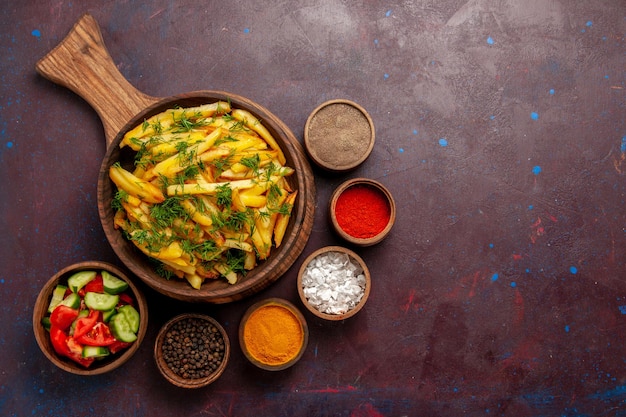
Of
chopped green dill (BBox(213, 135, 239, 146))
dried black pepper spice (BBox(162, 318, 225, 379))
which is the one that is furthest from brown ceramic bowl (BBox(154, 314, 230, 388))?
chopped green dill (BBox(213, 135, 239, 146))

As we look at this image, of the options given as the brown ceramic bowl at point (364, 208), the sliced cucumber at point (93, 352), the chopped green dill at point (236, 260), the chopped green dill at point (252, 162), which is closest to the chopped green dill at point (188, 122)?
the chopped green dill at point (252, 162)

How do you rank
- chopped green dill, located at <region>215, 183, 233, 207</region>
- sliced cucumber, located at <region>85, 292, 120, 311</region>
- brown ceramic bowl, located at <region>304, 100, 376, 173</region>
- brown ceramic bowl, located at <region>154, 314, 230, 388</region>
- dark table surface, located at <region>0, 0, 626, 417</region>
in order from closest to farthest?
chopped green dill, located at <region>215, 183, 233, 207</region> < sliced cucumber, located at <region>85, 292, 120, 311</region> < brown ceramic bowl, located at <region>154, 314, 230, 388</region> < brown ceramic bowl, located at <region>304, 100, 376, 173</region> < dark table surface, located at <region>0, 0, 626, 417</region>

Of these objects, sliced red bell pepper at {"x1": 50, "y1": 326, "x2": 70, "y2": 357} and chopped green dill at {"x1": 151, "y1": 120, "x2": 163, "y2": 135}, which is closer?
chopped green dill at {"x1": 151, "y1": 120, "x2": 163, "y2": 135}

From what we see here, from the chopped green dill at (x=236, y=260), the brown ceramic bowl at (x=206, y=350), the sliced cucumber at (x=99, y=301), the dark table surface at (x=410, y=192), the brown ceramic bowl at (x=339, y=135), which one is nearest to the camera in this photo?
the chopped green dill at (x=236, y=260)

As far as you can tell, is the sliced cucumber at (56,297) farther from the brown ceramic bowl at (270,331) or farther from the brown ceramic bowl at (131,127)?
the brown ceramic bowl at (270,331)

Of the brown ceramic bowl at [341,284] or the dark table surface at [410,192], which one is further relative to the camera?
the dark table surface at [410,192]

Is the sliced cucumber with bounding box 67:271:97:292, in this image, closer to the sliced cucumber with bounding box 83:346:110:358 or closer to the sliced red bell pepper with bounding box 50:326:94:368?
the sliced red bell pepper with bounding box 50:326:94:368
